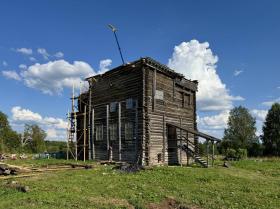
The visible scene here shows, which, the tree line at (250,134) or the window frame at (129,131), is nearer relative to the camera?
the window frame at (129,131)

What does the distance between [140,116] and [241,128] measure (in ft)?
154

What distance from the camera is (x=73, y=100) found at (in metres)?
37.3

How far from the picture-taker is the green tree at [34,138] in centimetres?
8594

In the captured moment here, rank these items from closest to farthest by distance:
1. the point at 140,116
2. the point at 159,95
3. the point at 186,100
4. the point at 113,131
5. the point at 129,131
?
1. the point at 140,116
2. the point at 129,131
3. the point at 159,95
4. the point at 113,131
5. the point at 186,100

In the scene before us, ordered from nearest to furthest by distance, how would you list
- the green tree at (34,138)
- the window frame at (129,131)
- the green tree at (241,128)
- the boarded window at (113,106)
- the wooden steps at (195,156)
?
the wooden steps at (195,156), the window frame at (129,131), the boarded window at (113,106), the green tree at (241,128), the green tree at (34,138)

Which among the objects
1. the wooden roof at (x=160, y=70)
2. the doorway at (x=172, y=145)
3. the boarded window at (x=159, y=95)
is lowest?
the doorway at (x=172, y=145)

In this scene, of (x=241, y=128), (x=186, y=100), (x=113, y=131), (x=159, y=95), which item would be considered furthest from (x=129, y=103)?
(x=241, y=128)

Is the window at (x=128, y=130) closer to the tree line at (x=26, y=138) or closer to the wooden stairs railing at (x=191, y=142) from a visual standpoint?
the wooden stairs railing at (x=191, y=142)

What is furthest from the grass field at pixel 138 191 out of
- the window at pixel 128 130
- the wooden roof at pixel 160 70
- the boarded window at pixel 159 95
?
the wooden roof at pixel 160 70

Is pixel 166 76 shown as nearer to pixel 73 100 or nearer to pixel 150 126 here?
pixel 150 126

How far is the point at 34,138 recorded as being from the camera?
87312 millimetres

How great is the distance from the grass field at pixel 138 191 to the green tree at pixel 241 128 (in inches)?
1949

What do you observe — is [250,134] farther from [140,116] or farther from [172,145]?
[140,116]

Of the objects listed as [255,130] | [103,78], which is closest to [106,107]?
[103,78]
